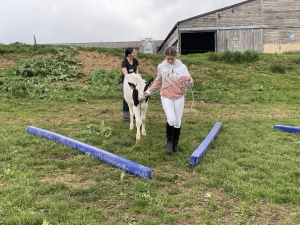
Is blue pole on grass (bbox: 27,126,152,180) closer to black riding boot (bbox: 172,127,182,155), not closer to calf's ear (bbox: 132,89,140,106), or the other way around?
black riding boot (bbox: 172,127,182,155)

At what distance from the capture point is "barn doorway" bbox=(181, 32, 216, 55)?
116 ft

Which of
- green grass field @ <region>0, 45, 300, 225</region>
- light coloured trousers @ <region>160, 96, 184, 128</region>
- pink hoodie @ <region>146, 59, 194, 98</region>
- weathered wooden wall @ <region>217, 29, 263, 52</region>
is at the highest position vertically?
weathered wooden wall @ <region>217, 29, 263, 52</region>

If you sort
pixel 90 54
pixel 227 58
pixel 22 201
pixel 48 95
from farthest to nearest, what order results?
pixel 227 58 → pixel 90 54 → pixel 48 95 → pixel 22 201

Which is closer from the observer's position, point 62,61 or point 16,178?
point 16,178

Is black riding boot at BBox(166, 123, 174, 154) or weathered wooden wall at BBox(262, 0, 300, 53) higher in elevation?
weathered wooden wall at BBox(262, 0, 300, 53)

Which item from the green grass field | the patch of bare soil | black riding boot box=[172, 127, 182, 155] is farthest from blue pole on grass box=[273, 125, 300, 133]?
the patch of bare soil

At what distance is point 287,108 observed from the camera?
13.0 meters

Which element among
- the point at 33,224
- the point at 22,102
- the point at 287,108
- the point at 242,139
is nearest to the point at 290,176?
the point at 242,139

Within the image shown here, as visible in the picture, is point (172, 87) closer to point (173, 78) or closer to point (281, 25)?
point (173, 78)

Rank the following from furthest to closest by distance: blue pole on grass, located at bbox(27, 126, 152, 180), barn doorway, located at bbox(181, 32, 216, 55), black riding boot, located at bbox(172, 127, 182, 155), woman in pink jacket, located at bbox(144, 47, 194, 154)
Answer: barn doorway, located at bbox(181, 32, 216, 55), black riding boot, located at bbox(172, 127, 182, 155), woman in pink jacket, located at bbox(144, 47, 194, 154), blue pole on grass, located at bbox(27, 126, 152, 180)

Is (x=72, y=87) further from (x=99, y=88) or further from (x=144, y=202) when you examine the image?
(x=144, y=202)

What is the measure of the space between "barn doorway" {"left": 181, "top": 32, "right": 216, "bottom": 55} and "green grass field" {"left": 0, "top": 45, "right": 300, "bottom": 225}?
22.3m

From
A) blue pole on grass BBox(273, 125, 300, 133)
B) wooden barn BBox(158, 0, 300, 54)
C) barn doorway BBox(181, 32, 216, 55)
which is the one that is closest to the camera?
blue pole on grass BBox(273, 125, 300, 133)

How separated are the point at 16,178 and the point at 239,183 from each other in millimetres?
3643
